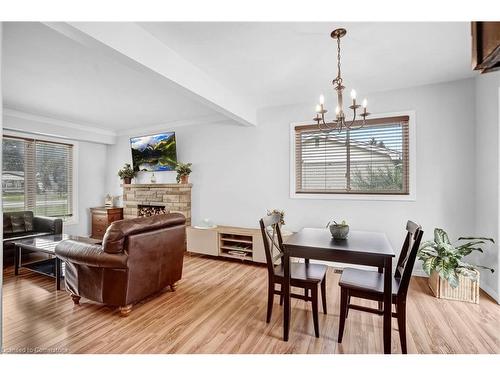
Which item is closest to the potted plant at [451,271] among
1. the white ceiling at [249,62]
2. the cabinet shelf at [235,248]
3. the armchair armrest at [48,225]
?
the white ceiling at [249,62]

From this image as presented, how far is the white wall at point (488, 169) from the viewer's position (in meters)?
2.49

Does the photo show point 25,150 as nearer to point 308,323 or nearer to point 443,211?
point 308,323

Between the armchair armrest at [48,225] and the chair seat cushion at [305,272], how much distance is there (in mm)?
3896

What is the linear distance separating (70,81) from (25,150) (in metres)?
2.56

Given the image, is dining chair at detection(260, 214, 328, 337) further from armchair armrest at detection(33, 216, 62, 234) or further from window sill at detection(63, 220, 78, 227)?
window sill at detection(63, 220, 78, 227)

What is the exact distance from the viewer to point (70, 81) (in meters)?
2.98

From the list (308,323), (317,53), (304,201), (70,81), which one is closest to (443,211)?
(304,201)

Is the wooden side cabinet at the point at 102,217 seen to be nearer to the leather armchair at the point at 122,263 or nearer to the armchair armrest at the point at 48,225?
the armchair armrest at the point at 48,225

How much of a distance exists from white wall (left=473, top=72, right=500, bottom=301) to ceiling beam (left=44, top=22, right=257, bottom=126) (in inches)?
117

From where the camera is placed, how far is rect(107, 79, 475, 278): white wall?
2977mm

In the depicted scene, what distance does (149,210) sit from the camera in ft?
16.3

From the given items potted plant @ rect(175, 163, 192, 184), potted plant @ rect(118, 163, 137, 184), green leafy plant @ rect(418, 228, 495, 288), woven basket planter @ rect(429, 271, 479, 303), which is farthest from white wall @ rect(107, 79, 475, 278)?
woven basket planter @ rect(429, 271, 479, 303)

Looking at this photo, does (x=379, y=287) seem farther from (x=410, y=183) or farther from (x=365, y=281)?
(x=410, y=183)

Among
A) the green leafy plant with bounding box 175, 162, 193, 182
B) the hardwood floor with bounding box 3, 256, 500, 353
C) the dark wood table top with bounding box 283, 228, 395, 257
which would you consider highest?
the green leafy plant with bounding box 175, 162, 193, 182
